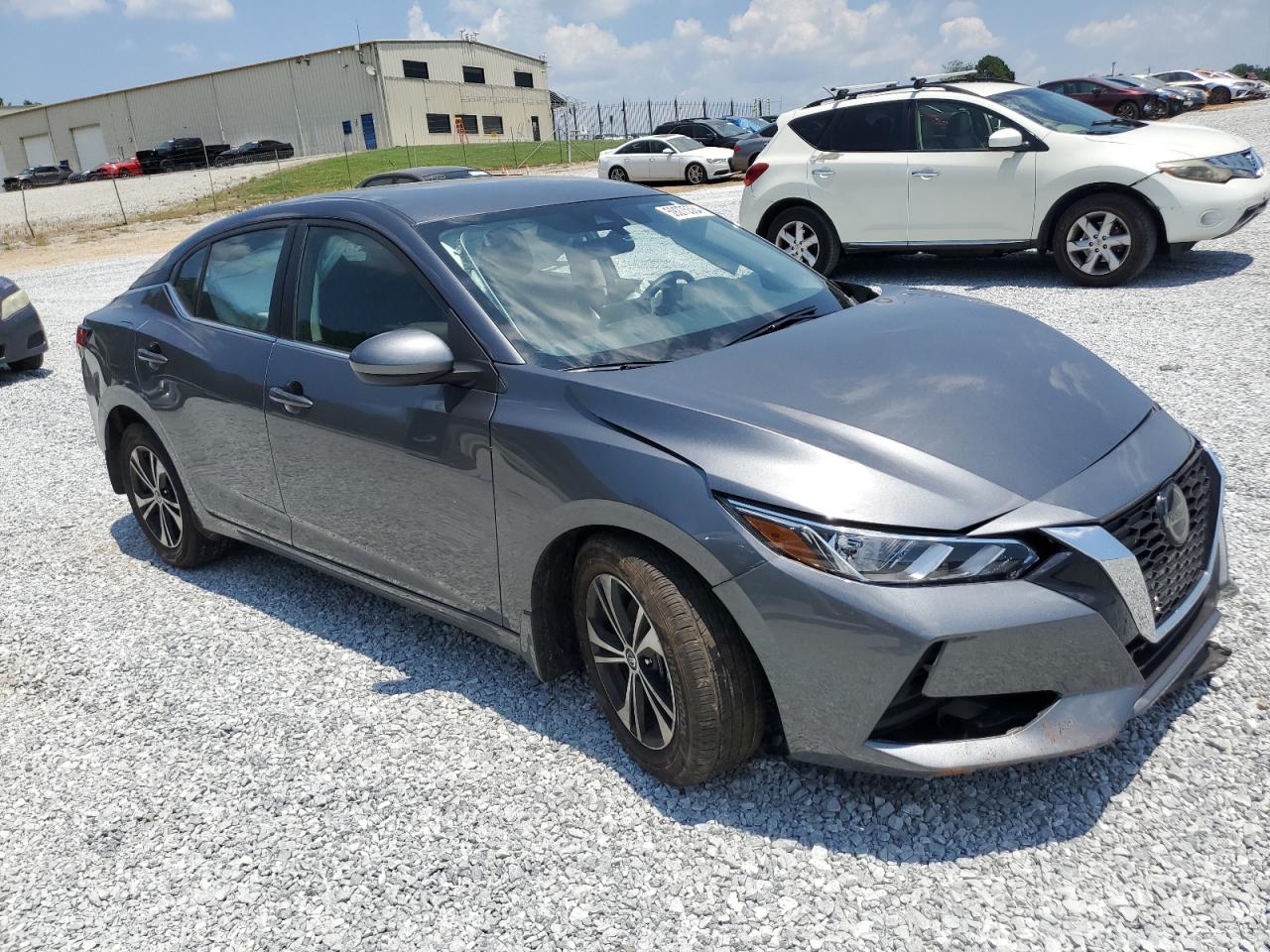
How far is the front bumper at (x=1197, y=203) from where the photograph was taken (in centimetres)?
855

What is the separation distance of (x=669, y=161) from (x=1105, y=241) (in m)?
18.1

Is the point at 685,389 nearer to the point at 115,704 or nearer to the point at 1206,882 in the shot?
the point at 1206,882

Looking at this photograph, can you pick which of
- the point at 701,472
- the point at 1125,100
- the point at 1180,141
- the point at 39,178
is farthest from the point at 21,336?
the point at 39,178

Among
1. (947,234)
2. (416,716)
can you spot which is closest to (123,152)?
(947,234)

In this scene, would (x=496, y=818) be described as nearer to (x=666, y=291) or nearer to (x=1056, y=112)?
(x=666, y=291)

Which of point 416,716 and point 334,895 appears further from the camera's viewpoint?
point 416,716

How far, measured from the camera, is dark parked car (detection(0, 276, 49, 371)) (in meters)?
9.77

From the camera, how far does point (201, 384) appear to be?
168 inches

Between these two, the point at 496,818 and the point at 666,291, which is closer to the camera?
the point at 496,818

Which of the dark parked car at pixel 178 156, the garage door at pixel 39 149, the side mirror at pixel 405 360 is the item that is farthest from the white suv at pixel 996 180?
the garage door at pixel 39 149

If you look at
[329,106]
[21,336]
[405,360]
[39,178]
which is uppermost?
[329,106]

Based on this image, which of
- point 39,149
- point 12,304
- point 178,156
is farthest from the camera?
point 39,149

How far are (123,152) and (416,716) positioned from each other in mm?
80283

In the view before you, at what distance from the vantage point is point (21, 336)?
32.4 feet
